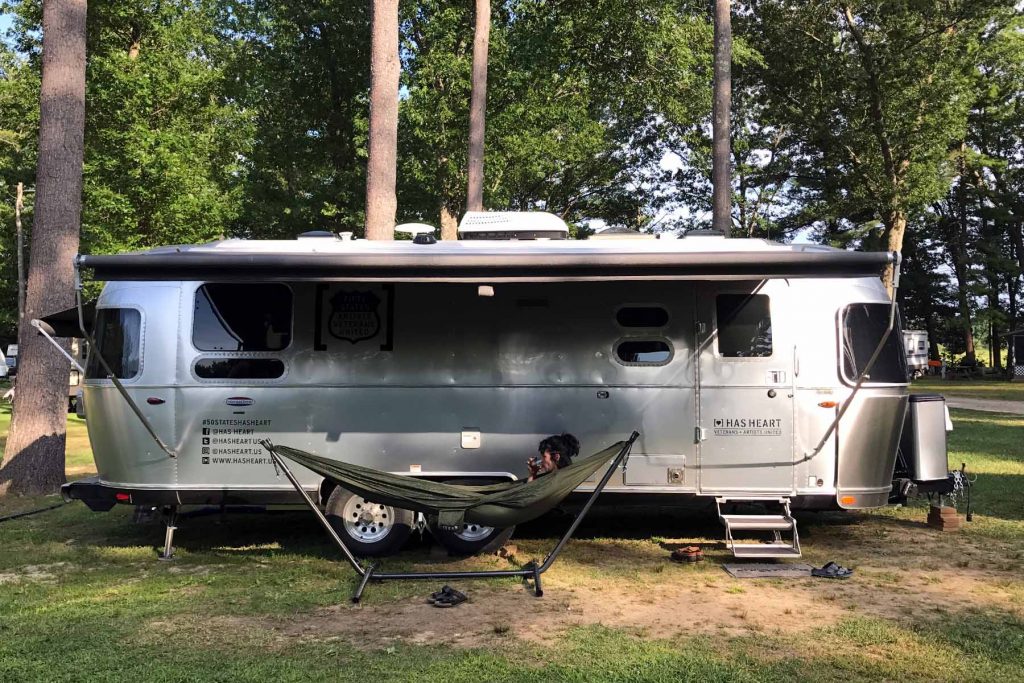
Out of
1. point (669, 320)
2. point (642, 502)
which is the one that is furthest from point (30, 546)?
point (669, 320)

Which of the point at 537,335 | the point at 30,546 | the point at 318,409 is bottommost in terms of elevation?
the point at 30,546

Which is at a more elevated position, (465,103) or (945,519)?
(465,103)

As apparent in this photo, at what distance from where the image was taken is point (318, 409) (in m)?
6.97

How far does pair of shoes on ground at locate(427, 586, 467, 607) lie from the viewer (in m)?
5.77

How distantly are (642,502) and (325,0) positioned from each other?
18.6 metres

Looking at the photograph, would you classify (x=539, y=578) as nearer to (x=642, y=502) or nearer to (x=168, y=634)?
(x=642, y=502)

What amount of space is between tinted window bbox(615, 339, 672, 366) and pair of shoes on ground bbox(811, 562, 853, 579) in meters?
2.03

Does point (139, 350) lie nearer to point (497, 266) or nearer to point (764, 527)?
point (497, 266)

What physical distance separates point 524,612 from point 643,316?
2.69 m

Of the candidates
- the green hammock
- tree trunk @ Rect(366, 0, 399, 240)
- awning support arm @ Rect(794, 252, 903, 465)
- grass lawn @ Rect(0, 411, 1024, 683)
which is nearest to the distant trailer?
tree trunk @ Rect(366, 0, 399, 240)

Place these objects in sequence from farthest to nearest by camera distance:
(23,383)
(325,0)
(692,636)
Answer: (325,0), (23,383), (692,636)

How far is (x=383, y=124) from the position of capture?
1105 centimetres

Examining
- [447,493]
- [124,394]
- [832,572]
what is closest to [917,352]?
[832,572]

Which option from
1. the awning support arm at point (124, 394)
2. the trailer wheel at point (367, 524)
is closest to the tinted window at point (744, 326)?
the trailer wheel at point (367, 524)
